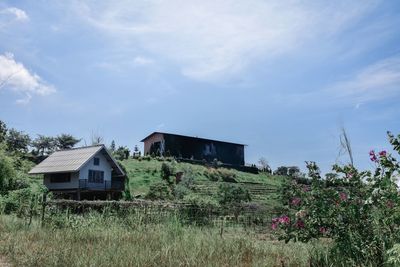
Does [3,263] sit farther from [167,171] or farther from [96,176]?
[167,171]

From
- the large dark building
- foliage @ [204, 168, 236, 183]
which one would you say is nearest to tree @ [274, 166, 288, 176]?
the large dark building

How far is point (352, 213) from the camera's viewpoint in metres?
5.49

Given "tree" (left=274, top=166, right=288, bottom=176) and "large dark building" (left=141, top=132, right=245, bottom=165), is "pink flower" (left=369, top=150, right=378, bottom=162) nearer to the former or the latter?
"large dark building" (left=141, top=132, right=245, bottom=165)

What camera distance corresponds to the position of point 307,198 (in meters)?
6.14

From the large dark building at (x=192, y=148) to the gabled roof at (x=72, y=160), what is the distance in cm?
1585

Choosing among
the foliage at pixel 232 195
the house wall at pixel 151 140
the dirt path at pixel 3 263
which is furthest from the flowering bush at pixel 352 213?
the house wall at pixel 151 140

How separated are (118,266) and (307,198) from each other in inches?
112

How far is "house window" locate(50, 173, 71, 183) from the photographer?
1411 inches

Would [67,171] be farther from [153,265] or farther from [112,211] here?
[153,265]

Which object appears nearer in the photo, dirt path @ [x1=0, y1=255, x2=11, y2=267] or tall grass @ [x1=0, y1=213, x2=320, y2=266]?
tall grass @ [x1=0, y1=213, x2=320, y2=266]

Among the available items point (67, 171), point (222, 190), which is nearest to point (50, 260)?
point (222, 190)

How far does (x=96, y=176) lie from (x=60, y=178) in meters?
3.05

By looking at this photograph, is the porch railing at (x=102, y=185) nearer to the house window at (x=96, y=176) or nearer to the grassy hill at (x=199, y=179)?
the house window at (x=96, y=176)

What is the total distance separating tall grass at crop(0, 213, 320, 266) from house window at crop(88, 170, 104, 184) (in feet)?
89.3
